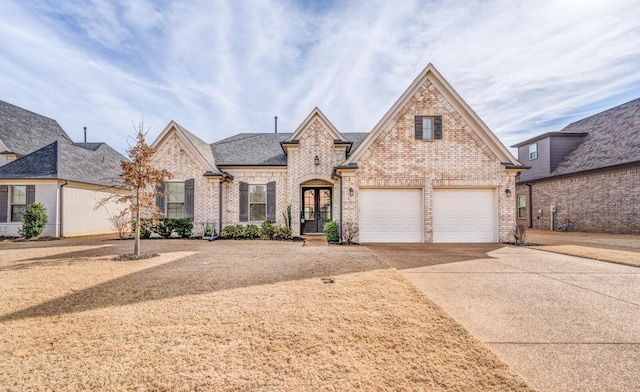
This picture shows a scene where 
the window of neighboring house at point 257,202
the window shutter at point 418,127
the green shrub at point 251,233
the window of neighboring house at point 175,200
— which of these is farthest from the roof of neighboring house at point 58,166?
the window shutter at point 418,127

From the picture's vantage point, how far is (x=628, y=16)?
9.60 meters

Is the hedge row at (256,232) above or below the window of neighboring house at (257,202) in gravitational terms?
below

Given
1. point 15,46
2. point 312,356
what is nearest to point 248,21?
point 15,46

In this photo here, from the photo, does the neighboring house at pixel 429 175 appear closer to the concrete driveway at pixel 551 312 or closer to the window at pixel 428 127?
the window at pixel 428 127

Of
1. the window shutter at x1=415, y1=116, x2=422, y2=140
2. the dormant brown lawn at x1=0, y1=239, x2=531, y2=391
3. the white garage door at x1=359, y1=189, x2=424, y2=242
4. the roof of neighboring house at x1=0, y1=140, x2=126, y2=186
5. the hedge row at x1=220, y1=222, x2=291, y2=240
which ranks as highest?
the window shutter at x1=415, y1=116, x2=422, y2=140

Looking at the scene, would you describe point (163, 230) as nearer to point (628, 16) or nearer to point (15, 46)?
point (15, 46)

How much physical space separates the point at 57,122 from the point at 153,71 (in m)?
14.8

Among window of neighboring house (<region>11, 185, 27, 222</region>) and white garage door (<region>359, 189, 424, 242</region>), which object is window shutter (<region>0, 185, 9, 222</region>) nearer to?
window of neighboring house (<region>11, 185, 27, 222</region>)

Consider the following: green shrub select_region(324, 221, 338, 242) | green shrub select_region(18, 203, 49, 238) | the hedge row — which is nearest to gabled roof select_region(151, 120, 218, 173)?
the hedge row

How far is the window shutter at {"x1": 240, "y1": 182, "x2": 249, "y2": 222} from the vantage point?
1397cm

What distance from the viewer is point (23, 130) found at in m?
18.0

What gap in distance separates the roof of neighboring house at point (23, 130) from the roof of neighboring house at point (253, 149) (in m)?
12.4

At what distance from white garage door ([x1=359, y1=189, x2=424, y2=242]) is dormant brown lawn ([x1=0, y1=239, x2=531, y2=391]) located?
561 cm

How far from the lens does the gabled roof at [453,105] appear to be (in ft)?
37.3
